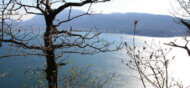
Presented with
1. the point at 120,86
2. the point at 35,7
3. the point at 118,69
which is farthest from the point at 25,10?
the point at 118,69

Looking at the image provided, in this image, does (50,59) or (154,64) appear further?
(50,59)

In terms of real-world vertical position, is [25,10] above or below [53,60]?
above

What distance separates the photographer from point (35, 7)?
9.16ft

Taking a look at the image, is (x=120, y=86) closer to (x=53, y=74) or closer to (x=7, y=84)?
(x=7, y=84)

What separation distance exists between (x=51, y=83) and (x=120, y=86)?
21767mm

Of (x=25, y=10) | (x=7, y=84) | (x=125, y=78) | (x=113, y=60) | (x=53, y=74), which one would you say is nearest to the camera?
(x=25, y=10)

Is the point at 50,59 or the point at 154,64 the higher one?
the point at 154,64

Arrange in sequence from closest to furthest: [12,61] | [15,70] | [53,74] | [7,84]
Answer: [53,74]
[7,84]
[15,70]
[12,61]

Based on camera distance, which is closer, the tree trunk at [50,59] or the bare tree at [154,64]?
the bare tree at [154,64]

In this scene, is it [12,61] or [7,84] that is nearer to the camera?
[7,84]

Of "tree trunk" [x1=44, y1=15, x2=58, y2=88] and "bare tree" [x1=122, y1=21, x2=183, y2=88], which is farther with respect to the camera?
"tree trunk" [x1=44, y1=15, x2=58, y2=88]

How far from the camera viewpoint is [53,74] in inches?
115

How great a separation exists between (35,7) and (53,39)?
2.15ft

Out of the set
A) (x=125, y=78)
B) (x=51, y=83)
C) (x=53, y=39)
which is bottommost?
(x=125, y=78)
